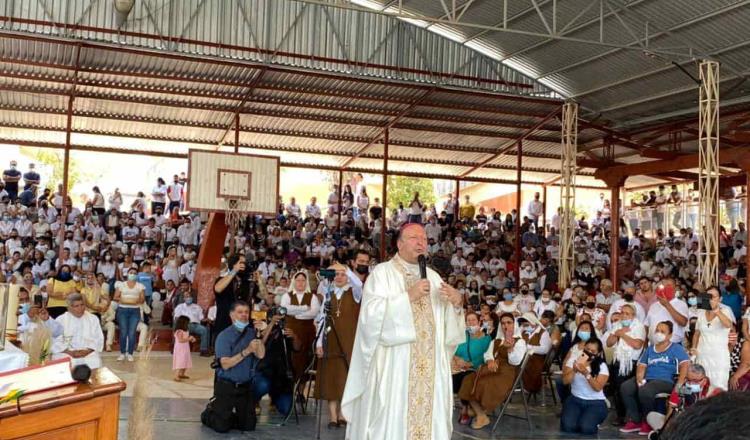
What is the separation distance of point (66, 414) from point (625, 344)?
7660 mm

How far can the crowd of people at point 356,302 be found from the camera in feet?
27.2

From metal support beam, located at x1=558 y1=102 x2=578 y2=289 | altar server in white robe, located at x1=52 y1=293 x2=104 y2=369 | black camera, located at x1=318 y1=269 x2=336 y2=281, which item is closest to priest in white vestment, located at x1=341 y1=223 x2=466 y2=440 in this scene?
black camera, located at x1=318 y1=269 x2=336 y2=281

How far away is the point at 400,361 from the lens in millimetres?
5336

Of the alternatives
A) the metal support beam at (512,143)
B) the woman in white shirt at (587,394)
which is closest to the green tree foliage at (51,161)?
the metal support beam at (512,143)

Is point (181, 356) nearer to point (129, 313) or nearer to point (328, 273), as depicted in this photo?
point (129, 313)

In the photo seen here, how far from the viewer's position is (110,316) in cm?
1386

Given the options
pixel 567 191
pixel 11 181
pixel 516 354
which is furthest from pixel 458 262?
pixel 516 354

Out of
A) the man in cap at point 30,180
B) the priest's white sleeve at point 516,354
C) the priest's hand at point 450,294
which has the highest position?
the man in cap at point 30,180

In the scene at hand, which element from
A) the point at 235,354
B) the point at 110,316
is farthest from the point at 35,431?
the point at 110,316

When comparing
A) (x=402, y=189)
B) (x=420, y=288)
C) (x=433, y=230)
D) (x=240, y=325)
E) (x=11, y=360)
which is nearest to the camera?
(x=11, y=360)

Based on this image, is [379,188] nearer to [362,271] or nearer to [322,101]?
[322,101]

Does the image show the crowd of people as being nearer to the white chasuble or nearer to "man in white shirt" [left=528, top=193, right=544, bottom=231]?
"man in white shirt" [left=528, top=193, right=544, bottom=231]

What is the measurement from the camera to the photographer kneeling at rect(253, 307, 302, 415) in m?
8.65

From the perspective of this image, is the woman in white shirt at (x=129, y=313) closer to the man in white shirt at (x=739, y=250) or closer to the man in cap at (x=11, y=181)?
the man in cap at (x=11, y=181)
